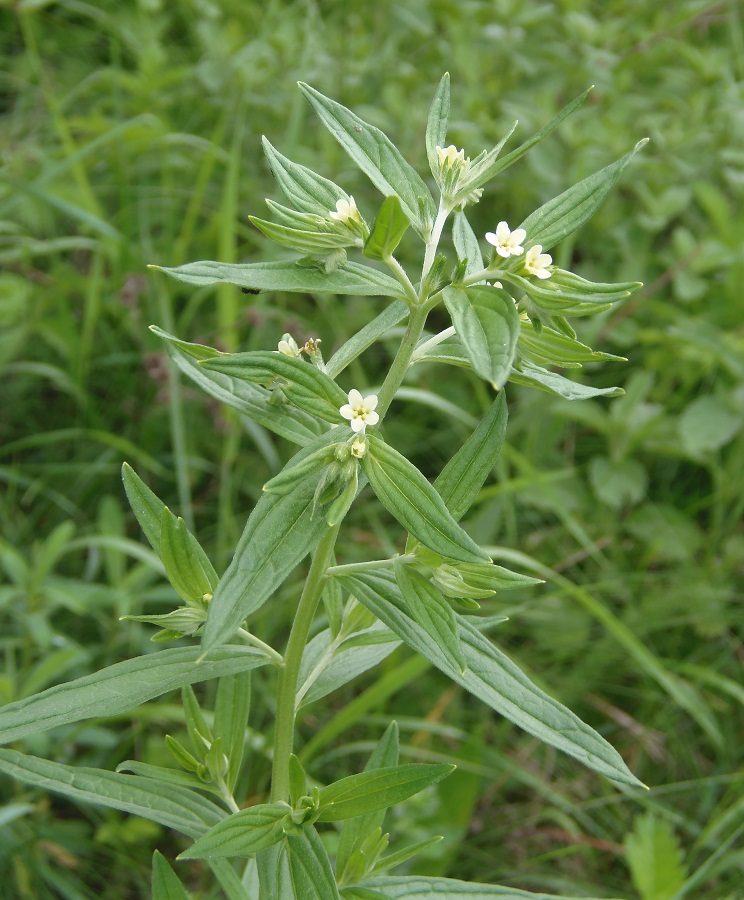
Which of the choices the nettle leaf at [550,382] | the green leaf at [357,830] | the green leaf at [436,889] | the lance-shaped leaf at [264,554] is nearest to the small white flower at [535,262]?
the nettle leaf at [550,382]

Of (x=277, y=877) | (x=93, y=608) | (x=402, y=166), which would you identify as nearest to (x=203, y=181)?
(x=93, y=608)

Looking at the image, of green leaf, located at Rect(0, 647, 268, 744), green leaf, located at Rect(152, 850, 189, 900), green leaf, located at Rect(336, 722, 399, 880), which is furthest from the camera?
green leaf, located at Rect(336, 722, 399, 880)

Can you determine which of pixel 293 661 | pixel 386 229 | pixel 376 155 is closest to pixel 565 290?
pixel 386 229

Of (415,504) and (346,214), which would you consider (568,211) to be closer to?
(346,214)

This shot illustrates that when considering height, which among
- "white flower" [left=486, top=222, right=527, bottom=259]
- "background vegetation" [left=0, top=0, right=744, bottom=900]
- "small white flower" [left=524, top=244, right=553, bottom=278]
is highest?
"white flower" [left=486, top=222, right=527, bottom=259]

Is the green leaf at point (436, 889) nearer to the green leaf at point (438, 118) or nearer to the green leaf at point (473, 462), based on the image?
the green leaf at point (473, 462)

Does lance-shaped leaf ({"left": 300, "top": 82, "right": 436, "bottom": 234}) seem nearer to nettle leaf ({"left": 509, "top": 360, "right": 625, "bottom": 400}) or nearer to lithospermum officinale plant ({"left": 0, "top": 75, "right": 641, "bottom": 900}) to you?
lithospermum officinale plant ({"left": 0, "top": 75, "right": 641, "bottom": 900})

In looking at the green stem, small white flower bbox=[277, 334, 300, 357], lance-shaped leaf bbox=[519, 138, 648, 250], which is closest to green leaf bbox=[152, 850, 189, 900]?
the green stem

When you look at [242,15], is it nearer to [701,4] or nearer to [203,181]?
[203,181]
